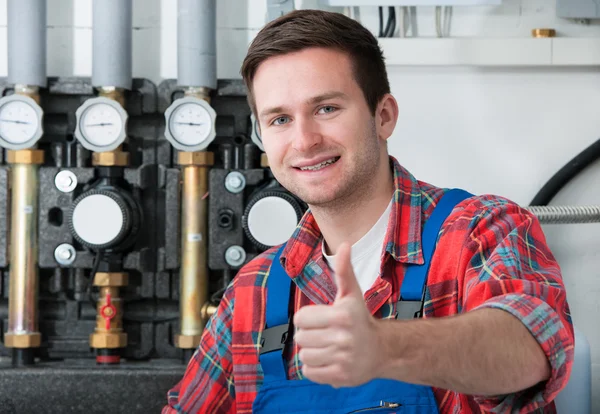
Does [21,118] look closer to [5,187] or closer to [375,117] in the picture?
[5,187]

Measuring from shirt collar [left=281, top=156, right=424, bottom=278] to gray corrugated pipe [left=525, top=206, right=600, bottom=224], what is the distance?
19.2 inches

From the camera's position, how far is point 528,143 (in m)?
1.71

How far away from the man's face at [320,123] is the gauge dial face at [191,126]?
61 centimetres

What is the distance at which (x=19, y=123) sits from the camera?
1769mm

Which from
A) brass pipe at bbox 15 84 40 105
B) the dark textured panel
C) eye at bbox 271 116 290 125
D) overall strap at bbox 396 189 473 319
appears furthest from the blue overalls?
brass pipe at bbox 15 84 40 105

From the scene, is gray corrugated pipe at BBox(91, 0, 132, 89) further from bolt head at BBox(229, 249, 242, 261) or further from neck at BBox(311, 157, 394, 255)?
neck at BBox(311, 157, 394, 255)

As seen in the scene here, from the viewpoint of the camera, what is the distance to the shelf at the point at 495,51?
5.50 feet

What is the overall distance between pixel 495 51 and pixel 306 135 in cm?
74

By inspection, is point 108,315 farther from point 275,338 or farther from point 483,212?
point 483,212

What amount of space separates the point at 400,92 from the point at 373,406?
819 millimetres

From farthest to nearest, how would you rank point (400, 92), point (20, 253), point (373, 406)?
point (20, 253) → point (400, 92) → point (373, 406)

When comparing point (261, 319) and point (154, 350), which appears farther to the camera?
point (154, 350)

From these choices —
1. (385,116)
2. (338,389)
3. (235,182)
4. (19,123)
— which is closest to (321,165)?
(385,116)

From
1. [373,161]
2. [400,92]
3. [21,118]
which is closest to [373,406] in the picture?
[373,161]
